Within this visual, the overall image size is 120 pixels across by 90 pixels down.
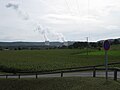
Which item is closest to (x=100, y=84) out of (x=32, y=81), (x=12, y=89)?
(x=32, y=81)

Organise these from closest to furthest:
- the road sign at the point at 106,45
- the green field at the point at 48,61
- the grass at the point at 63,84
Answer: the grass at the point at 63,84, the road sign at the point at 106,45, the green field at the point at 48,61

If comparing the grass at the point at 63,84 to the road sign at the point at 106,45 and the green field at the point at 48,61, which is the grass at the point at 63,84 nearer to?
the road sign at the point at 106,45

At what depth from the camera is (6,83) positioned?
22672mm

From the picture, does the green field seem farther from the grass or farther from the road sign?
the road sign

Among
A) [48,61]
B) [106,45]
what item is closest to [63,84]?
[106,45]

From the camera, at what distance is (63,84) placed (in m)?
17.2

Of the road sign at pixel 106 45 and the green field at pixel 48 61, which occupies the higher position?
the road sign at pixel 106 45

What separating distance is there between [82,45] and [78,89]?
185 meters

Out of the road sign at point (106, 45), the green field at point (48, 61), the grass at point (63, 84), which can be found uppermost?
the road sign at point (106, 45)

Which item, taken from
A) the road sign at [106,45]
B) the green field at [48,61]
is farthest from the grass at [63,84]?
the green field at [48,61]

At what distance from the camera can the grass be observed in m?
14.6

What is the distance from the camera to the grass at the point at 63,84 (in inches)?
576

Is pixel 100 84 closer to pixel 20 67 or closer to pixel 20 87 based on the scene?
pixel 20 87

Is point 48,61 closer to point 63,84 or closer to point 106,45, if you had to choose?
point 63,84
